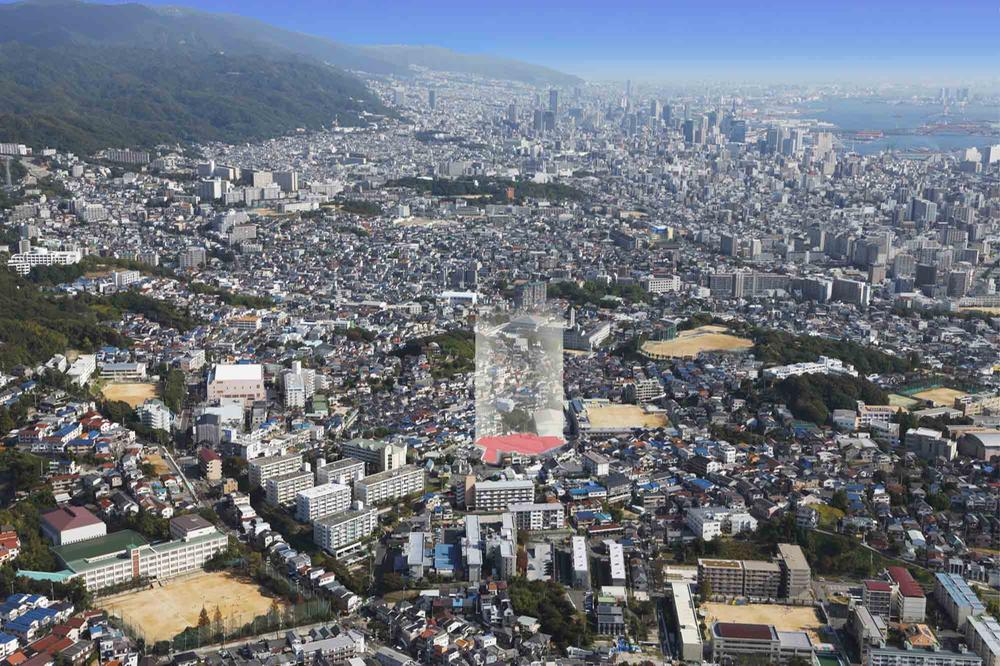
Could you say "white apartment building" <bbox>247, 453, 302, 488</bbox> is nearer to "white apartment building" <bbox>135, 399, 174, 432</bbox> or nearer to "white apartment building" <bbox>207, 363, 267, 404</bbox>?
"white apartment building" <bbox>135, 399, 174, 432</bbox>

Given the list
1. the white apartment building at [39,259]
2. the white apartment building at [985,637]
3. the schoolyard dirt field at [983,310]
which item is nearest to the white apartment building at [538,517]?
the white apartment building at [985,637]

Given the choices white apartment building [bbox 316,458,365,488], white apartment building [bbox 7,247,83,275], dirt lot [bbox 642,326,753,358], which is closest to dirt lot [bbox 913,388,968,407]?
dirt lot [bbox 642,326,753,358]

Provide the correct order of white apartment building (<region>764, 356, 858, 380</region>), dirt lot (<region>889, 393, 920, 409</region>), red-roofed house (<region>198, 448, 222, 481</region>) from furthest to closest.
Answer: white apartment building (<region>764, 356, 858, 380</region>), dirt lot (<region>889, 393, 920, 409</region>), red-roofed house (<region>198, 448, 222, 481</region>)

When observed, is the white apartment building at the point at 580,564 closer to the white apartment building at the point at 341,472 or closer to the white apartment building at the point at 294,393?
the white apartment building at the point at 341,472

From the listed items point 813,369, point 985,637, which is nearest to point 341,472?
point 985,637

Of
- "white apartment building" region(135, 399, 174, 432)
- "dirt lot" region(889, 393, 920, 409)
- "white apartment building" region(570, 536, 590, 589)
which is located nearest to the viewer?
"white apartment building" region(570, 536, 590, 589)

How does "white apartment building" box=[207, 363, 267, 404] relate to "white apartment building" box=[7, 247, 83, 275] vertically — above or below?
below

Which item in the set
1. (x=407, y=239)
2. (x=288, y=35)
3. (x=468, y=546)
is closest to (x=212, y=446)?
(x=468, y=546)

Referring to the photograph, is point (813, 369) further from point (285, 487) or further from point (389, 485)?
point (285, 487)
